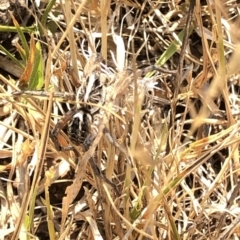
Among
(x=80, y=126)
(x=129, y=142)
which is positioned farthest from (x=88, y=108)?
(x=129, y=142)

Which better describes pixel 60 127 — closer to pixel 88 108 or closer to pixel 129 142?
pixel 88 108

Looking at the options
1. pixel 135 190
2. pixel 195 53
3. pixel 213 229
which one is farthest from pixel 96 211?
pixel 195 53
